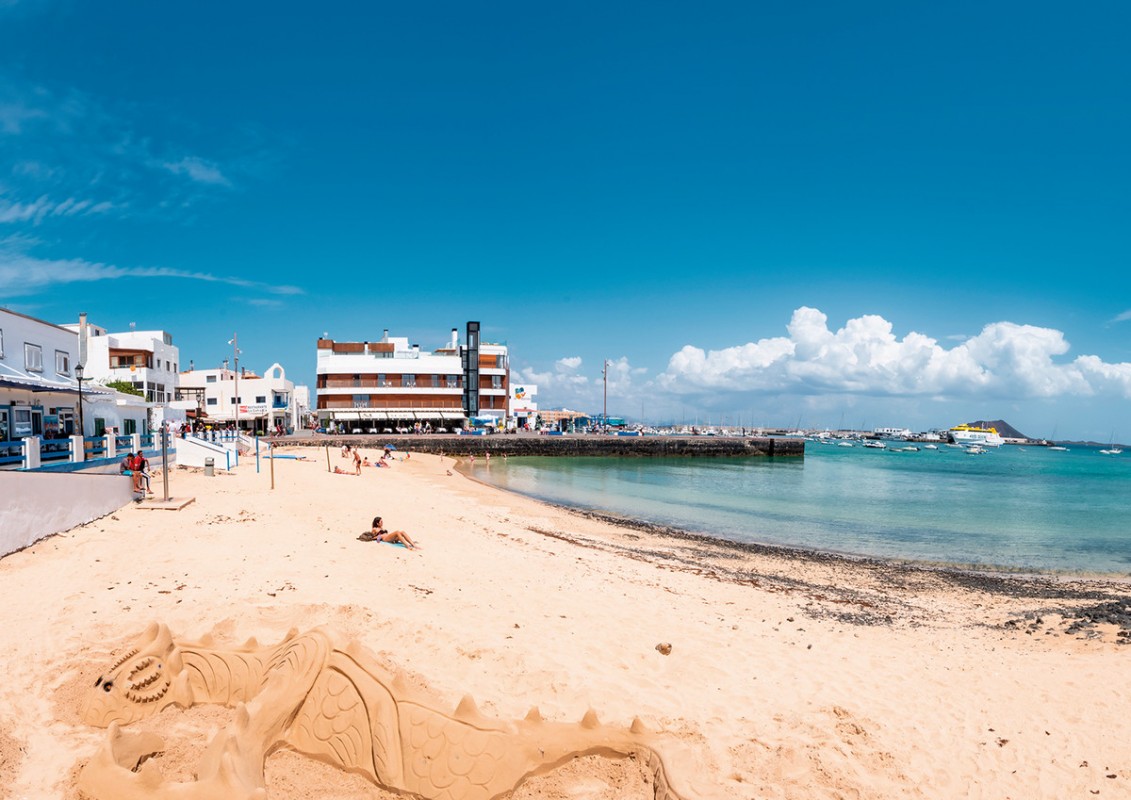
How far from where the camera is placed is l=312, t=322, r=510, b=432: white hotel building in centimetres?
6581

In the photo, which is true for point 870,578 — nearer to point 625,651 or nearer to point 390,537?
point 625,651

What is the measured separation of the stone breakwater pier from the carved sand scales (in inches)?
1873

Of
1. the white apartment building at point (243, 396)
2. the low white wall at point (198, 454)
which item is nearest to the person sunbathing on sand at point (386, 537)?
the low white wall at point (198, 454)

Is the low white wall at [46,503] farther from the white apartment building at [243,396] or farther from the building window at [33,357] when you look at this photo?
the white apartment building at [243,396]

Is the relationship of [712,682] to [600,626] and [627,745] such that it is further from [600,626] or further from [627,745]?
[627,745]

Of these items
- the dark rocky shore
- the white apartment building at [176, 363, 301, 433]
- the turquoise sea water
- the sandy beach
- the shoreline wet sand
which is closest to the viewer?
the sandy beach

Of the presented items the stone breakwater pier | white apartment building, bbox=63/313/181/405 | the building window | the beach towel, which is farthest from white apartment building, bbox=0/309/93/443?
the stone breakwater pier

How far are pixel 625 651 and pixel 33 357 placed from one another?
25157 mm

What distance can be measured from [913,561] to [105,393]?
28.4 meters

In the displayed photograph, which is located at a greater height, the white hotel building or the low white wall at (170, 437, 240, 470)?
the white hotel building

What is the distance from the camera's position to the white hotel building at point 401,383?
6581 cm

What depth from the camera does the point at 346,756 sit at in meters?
4.26

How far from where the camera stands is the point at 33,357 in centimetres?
2225

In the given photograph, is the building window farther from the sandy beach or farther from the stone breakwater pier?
the stone breakwater pier
